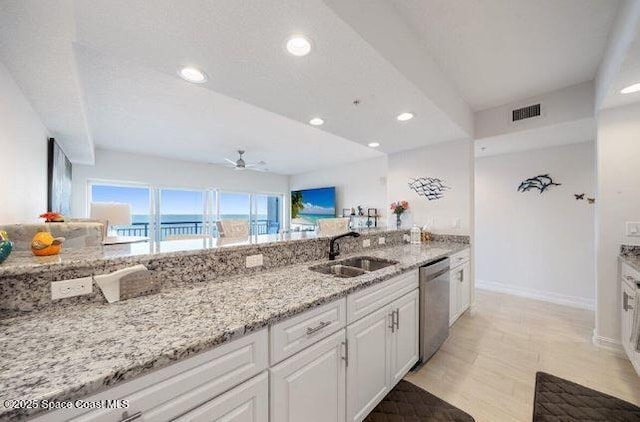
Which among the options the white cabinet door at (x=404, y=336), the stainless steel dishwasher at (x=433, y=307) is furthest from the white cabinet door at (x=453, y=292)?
the white cabinet door at (x=404, y=336)

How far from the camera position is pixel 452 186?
3205mm

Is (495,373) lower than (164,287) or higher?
lower

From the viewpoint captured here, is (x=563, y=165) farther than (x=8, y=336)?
Yes

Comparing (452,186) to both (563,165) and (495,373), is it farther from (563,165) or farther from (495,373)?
(495,373)

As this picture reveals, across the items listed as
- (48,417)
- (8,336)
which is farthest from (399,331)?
(8,336)

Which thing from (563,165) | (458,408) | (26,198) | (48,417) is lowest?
(458,408)

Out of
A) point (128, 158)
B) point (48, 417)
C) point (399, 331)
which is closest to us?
point (48, 417)

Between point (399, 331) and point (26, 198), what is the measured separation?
378 cm

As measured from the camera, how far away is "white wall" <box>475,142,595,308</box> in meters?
3.31

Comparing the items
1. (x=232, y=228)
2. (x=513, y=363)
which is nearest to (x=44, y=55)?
(x=232, y=228)

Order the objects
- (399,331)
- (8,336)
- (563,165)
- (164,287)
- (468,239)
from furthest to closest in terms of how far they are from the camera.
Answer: (563,165) < (468,239) < (399,331) < (164,287) < (8,336)

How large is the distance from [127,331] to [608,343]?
145 inches

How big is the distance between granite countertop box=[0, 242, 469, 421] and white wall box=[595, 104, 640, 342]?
102 inches

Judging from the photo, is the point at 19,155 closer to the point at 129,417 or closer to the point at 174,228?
the point at 129,417
